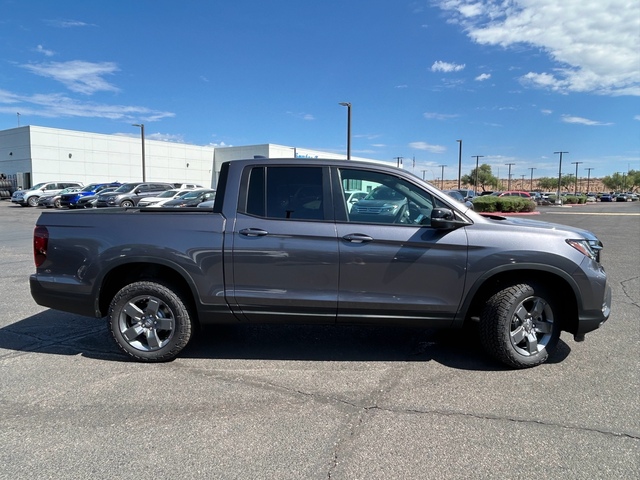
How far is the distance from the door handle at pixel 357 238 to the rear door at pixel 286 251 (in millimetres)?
126

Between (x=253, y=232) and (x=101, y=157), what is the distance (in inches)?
1900

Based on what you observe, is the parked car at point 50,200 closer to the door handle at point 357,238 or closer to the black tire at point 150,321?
the black tire at point 150,321

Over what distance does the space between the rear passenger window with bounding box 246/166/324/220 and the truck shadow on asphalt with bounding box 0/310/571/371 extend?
1421mm

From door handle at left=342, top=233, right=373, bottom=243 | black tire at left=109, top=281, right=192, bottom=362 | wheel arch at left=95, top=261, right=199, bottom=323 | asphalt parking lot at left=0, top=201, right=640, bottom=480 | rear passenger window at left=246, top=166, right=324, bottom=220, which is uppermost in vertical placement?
rear passenger window at left=246, top=166, right=324, bottom=220

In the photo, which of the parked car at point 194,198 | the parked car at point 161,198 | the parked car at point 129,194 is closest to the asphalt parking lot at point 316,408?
the parked car at point 194,198

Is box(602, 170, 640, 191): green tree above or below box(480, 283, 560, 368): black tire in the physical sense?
above

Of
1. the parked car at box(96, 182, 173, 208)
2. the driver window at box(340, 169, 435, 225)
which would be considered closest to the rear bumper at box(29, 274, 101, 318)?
Result: the driver window at box(340, 169, 435, 225)

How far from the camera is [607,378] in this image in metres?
3.74

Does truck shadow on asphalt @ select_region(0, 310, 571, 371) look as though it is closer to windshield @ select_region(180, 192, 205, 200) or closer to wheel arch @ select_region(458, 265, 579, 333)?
wheel arch @ select_region(458, 265, 579, 333)

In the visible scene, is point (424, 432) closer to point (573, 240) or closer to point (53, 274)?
point (573, 240)

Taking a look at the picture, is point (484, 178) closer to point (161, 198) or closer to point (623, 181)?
point (623, 181)

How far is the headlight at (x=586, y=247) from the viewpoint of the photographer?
3.80 meters

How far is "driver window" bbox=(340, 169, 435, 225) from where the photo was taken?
3.86 m

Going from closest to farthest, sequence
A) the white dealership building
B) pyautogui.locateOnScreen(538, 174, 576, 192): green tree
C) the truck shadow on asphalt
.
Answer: the truck shadow on asphalt → the white dealership building → pyautogui.locateOnScreen(538, 174, 576, 192): green tree
